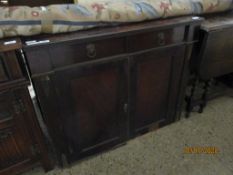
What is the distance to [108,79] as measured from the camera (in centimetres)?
124

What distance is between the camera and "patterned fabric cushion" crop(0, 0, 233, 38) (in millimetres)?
951

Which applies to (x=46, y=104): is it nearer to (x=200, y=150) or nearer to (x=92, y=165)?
(x=92, y=165)

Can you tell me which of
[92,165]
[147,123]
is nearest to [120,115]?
[147,123]

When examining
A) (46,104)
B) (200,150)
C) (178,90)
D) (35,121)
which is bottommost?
(200,150)

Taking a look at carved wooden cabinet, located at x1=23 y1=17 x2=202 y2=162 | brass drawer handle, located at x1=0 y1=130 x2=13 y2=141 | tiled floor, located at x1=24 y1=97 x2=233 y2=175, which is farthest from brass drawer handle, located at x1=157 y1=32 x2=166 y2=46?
brass drawer handle, located at x1=0 y1=130 x2=13 y2=141

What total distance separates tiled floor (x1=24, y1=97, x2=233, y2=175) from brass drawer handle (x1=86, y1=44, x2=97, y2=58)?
852mm

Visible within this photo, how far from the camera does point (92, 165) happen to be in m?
1.48

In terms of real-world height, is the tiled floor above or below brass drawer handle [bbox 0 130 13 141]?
below

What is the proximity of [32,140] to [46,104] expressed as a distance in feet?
0.96

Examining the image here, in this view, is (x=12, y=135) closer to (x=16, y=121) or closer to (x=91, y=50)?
(x=16, y=121)

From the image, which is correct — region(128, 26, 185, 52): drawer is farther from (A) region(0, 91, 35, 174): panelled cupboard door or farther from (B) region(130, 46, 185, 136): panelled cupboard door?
(A) region(0, 91, 35, 174): panelled cupboard door
